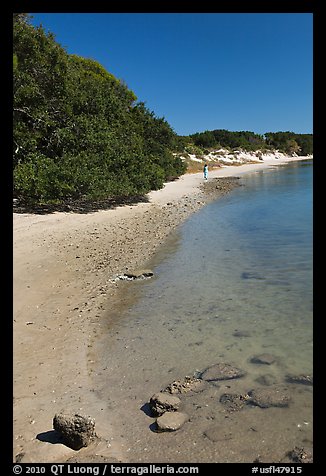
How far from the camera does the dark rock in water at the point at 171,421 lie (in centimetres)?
334

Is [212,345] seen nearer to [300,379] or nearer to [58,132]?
[300,379]

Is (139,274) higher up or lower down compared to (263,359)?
higher up

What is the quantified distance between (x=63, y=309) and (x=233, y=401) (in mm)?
3383

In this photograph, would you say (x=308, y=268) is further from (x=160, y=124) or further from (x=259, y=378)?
(x=160, y=124)

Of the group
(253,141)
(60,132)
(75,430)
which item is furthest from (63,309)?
(253,141)

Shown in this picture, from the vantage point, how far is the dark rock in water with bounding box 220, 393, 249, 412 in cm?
365

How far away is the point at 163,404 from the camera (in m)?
3.59

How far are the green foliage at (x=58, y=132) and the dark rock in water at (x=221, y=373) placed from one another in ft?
34.5

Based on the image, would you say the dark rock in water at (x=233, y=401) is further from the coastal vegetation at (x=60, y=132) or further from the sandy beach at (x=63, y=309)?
the coastal vegetation at (x=60, y=132)

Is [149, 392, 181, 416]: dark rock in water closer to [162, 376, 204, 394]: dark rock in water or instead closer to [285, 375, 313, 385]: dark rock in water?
[162, 376, 204, 394]: dark rock in water

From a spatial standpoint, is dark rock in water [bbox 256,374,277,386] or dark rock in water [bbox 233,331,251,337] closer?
dark rock in water [bbox 256,374,277,386]

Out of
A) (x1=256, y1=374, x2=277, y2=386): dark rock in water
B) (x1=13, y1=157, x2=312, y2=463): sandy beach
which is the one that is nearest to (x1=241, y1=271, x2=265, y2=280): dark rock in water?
(x1=13, y1=157, x2=312, y2=463): sandy beach

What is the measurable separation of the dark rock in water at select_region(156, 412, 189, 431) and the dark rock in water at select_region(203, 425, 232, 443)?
25 cm
